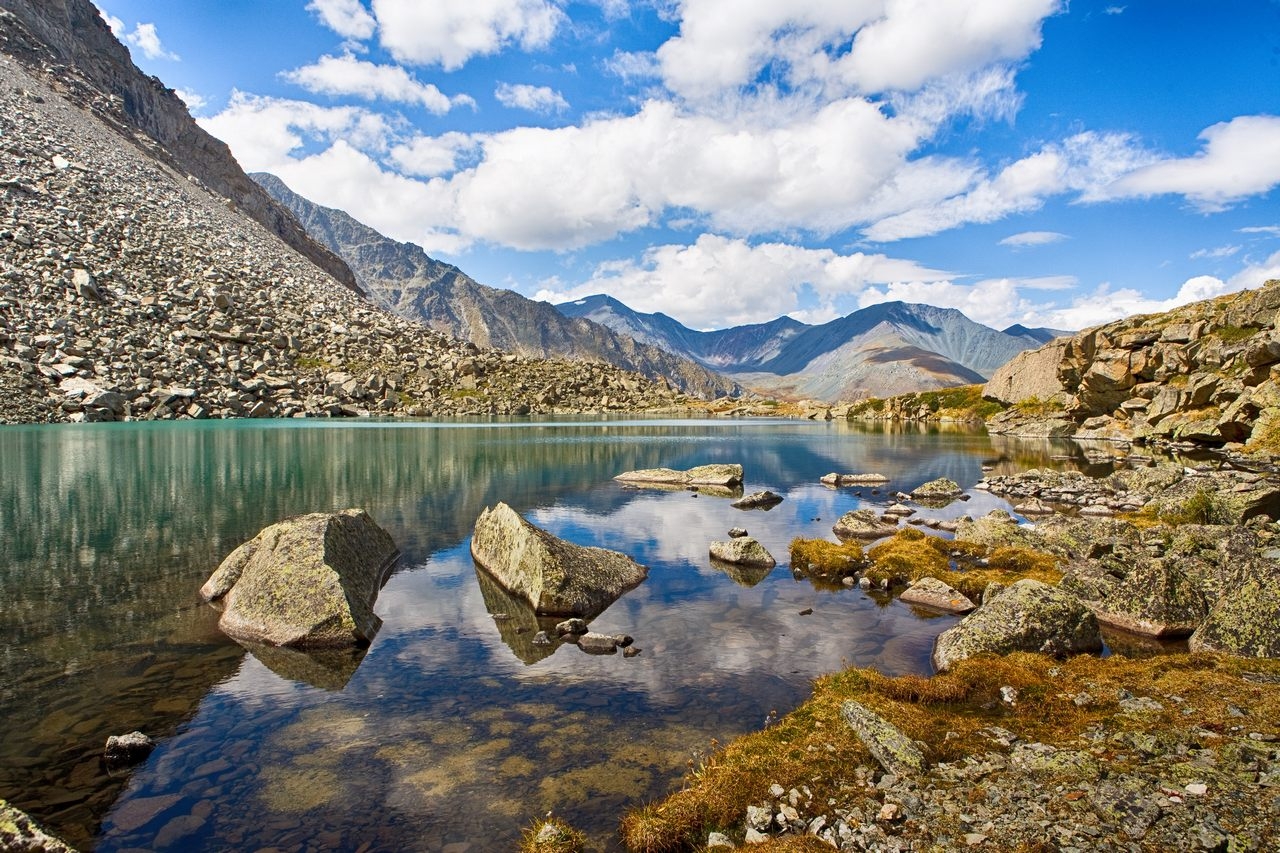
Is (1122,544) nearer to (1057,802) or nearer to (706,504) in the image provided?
(1057,802)

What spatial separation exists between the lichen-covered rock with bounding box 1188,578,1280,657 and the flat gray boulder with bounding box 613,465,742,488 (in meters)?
39.1

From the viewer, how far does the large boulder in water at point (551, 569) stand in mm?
22469

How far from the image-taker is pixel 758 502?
1881 inches

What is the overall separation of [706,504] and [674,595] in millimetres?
23242

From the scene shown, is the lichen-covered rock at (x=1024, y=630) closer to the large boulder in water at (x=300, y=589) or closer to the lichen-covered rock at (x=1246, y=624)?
the lichen-covered rock at (x=1246, y=624)

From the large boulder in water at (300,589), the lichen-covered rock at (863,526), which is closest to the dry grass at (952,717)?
the large boulder in water at (300,589)

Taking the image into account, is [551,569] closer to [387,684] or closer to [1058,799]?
[387,684]

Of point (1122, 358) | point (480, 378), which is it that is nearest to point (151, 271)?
point (480, 378)

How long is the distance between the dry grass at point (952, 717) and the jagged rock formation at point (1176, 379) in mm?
76402

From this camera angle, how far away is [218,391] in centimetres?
13088

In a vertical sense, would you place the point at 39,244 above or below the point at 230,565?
above

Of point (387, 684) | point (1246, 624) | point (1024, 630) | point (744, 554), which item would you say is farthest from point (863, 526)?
point (387, 684)

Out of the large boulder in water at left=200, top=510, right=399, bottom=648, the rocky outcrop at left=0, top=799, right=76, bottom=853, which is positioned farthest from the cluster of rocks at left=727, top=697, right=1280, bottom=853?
the large boulder in water at left=200, top=510, right=399, bottom=648

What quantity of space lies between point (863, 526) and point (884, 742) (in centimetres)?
2667
